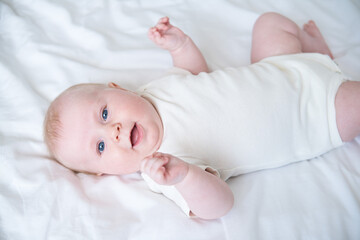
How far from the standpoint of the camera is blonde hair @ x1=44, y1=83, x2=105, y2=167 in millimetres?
1176

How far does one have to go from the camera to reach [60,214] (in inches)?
43.3

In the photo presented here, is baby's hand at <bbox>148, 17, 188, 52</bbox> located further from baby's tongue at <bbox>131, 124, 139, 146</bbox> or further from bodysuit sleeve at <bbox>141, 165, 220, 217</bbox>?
bodysuit sleeve at <bbox>141, 165, 220, 217</bbox>

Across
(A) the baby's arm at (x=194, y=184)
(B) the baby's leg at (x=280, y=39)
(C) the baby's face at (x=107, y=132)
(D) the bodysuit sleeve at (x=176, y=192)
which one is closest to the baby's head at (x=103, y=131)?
(C) the baby's face at (x=107, y=132)

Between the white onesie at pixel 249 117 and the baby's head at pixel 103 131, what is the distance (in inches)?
3.4

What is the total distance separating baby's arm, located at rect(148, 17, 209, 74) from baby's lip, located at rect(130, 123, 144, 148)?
0.43m

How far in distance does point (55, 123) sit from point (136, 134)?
0.30 m

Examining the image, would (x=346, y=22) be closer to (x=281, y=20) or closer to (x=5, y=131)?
(x=281, y=20)

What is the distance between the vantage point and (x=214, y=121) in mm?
1185

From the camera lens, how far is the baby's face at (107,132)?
1122mm

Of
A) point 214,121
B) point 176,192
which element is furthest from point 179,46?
point 176,192

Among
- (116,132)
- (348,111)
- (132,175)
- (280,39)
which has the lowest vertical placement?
(132,175)

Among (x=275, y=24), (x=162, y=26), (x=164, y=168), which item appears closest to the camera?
(x=164, y=168)

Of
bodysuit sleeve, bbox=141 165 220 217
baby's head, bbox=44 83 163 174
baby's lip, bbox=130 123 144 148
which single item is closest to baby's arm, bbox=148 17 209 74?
baby's head, bbox=44 83 163 174

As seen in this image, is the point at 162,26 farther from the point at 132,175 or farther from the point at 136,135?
the point at 132,175
